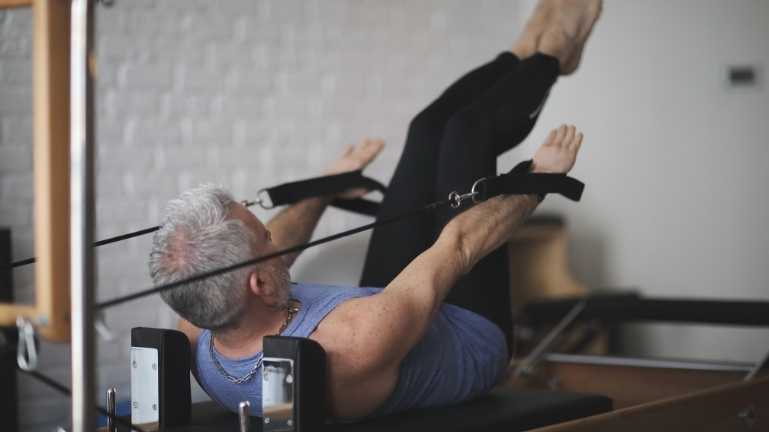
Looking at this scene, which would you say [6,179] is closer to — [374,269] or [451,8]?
[374,269]

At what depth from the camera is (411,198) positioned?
2488 mm

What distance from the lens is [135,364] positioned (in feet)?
6.36

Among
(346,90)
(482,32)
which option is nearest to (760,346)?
(482,32)

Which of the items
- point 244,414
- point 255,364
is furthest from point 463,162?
point 244,414

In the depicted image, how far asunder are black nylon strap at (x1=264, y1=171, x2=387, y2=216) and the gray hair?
2.80ft

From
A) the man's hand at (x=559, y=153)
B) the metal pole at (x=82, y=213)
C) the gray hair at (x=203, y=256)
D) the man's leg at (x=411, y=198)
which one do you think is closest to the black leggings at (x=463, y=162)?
the man's leg at (x=411, y=198)

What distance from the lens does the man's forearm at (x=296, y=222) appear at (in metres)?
2.72

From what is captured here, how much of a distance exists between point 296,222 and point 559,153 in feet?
2.77

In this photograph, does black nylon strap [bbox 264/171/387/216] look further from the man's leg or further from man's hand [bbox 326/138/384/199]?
the man's leg

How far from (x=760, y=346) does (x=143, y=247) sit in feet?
8.58

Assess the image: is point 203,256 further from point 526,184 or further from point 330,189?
point 330,189

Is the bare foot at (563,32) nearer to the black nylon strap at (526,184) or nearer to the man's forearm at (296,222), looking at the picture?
the black nylon strap at (526,184)

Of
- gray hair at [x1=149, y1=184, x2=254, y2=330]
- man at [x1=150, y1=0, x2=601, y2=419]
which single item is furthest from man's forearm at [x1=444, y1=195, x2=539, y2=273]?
gray hair at [x1=149, y1=184, x2=254, y2=330]

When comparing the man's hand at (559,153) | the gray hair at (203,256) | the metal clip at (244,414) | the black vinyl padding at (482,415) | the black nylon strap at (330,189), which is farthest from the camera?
the black nylon strap at (330,189)
